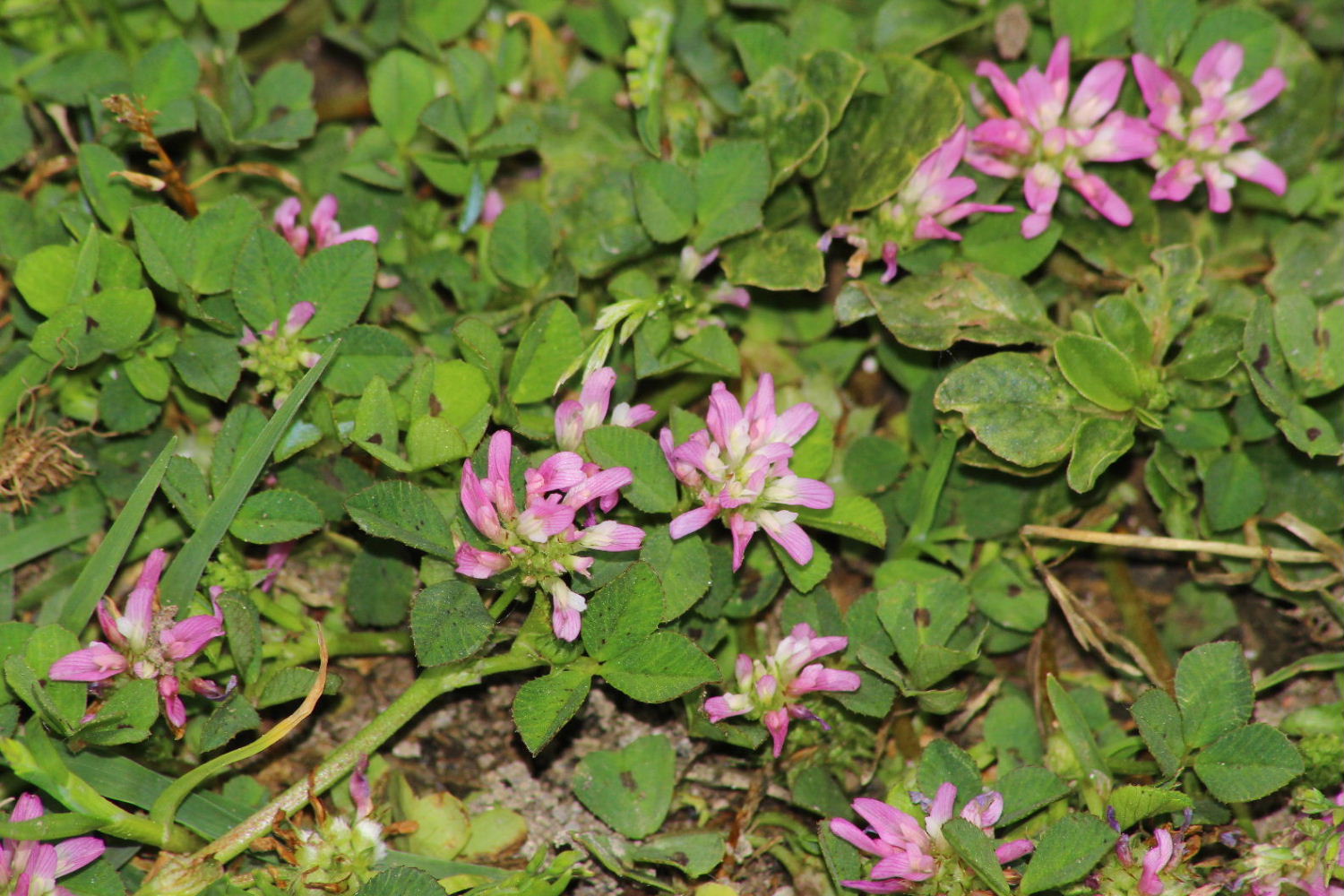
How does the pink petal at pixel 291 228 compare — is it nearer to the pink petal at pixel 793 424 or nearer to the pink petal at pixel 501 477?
the pink petal at pixel 501 477

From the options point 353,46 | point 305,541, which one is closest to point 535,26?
point 353,46

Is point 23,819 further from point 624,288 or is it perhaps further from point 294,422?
point 624,288

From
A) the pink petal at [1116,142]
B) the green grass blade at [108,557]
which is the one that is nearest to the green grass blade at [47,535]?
the green grass blade at [108,557]

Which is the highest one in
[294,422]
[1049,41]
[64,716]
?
[1049,41]

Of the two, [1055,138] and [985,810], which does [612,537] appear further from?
[1055,138]

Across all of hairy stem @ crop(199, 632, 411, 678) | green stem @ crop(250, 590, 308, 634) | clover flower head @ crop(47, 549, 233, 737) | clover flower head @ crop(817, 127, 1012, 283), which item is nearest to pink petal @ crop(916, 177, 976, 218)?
clover flower head @ crop(817, 127, 1012, 283)

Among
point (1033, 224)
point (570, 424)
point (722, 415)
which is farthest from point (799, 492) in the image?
point (1033, 224)

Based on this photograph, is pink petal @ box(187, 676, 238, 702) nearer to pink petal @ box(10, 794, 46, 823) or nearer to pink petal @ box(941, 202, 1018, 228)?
pink petal @ box(10, 794, 46, 823)
